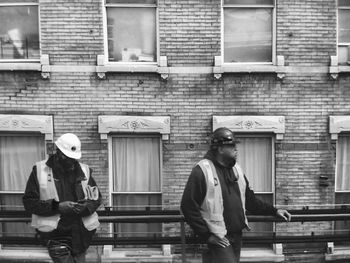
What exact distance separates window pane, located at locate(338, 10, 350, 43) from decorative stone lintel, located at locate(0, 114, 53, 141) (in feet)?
19.9

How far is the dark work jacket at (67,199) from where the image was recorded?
4137mm

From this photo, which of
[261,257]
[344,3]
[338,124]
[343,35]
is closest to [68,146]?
[261,257]

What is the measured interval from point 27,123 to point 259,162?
468 cm

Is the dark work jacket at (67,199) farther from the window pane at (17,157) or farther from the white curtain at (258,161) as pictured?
the white curtain at (258,161)

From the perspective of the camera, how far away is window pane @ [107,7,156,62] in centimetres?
821

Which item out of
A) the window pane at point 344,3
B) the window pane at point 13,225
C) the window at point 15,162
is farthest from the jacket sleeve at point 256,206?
the window pane at point 13,225

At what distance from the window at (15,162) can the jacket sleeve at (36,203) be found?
4.30 metres

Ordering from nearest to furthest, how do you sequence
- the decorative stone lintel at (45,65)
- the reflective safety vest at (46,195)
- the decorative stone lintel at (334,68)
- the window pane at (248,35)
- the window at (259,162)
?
the reflective safety vest at (46,195), the decorative stone lintel at (45,65), the decorative stone lintel at (334,68), the window pane at (248,35), the window at (259,162)

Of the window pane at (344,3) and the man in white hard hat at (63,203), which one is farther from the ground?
the window pane at (344,3)

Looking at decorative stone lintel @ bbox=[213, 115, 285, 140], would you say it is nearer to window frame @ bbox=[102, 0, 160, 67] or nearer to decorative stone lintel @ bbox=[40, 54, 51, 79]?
window frame @ bbox=[102, 0, 160, 67]

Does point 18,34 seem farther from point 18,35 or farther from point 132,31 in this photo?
point 132,31

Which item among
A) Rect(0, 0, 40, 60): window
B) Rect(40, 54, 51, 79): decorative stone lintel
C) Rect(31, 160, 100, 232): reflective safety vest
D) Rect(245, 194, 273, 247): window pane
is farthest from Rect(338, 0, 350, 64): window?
Rect(31, 160, 100, 232): reflective safety vest

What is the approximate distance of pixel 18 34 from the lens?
8.27 m

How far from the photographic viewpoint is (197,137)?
8180 millimetres
